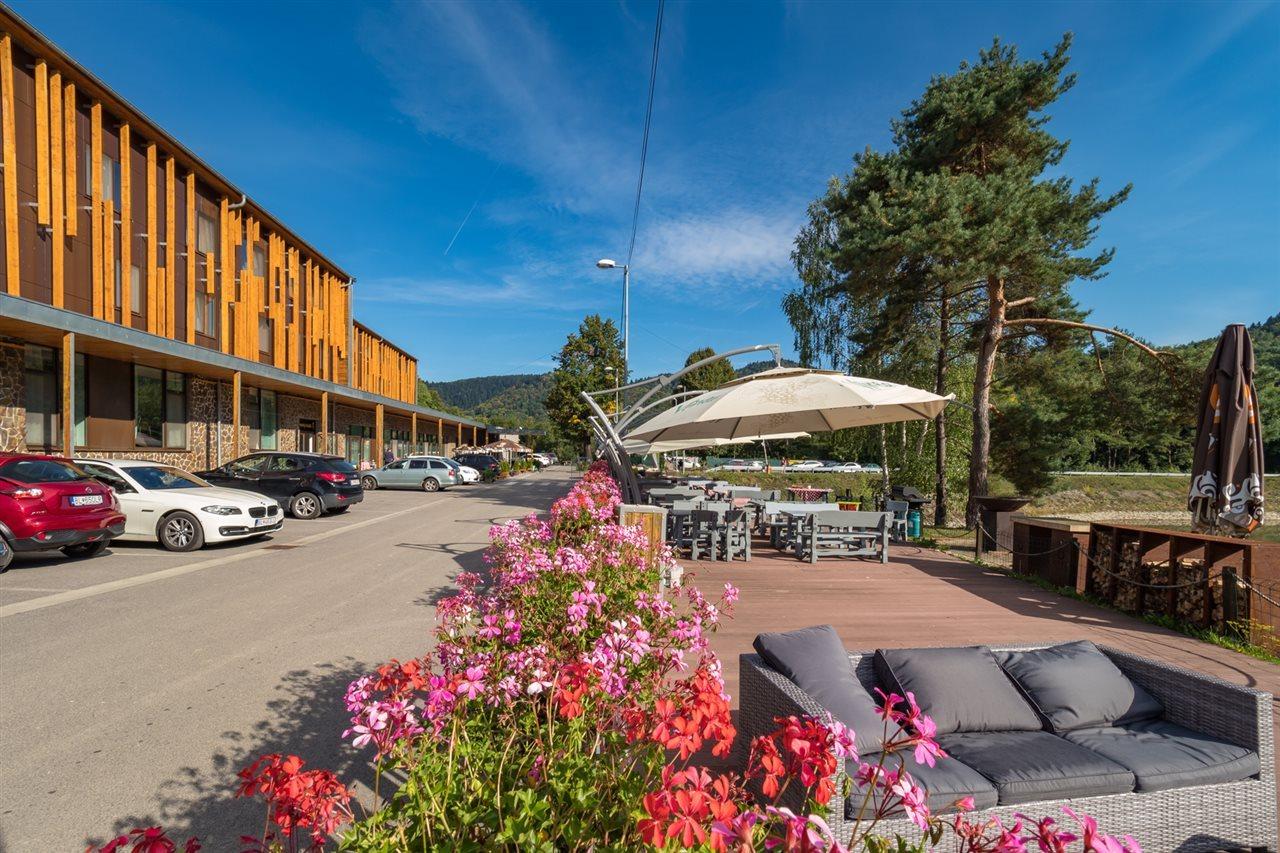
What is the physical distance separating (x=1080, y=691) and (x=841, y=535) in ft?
21.6

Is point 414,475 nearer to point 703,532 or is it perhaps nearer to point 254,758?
point 703,532

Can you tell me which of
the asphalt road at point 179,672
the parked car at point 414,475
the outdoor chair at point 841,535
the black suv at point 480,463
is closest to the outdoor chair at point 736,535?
the outdoor chair at point 841,535

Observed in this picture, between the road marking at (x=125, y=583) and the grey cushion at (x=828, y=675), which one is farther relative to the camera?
the road marking at (x=125, y=583)

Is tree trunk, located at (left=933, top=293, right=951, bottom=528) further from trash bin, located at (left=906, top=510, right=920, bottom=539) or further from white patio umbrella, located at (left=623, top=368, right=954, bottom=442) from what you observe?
white patio umbrella, located at (left=623, top=368, right=954, bottom=442)

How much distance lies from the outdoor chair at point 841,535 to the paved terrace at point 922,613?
0.91 ft

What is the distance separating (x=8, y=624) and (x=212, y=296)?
59.4 feet

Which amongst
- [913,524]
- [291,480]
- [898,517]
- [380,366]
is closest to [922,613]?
[898,517]

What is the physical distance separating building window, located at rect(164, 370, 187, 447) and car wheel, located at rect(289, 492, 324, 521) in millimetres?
6647

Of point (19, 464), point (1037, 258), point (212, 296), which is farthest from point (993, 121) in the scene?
point (212, 296)

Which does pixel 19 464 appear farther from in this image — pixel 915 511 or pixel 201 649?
pixel 915 511

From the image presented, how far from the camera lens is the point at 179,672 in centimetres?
464

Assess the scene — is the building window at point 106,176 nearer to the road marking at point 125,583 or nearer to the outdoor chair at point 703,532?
the road marking at point 125,583

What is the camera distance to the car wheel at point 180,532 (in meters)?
9.69

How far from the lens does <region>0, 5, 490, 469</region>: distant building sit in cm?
1339
